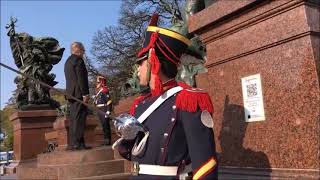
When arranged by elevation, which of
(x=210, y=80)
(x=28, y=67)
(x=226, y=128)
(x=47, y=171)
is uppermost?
(x=28, y=67)

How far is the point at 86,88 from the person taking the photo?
8461mm

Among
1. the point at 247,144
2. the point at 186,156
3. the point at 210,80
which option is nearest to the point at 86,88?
the point at 210,80

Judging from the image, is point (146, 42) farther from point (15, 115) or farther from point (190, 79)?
point (15, 115)

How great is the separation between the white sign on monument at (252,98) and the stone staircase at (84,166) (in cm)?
450

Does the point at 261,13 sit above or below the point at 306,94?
above

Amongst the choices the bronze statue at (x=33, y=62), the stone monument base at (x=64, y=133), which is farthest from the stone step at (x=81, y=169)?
the bronze statue at (x=33, y=62)

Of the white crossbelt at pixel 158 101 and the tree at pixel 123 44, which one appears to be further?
the tree at pixel 123 44

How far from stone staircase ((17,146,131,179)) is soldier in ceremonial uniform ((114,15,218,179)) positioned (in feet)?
17.4

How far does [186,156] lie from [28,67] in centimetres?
1478

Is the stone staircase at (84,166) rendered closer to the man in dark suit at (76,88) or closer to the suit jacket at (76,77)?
the man in dark suit at (76,88)

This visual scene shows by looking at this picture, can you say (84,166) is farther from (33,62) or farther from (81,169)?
(33,62)

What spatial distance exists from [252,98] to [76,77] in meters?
5.04

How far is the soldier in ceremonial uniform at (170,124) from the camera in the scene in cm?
236

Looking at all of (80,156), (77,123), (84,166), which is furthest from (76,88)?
(84,166)
